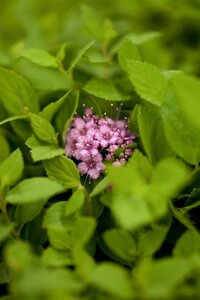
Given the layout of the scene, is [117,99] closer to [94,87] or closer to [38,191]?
[94,87]

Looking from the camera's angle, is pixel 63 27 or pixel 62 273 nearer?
pixel 62 273

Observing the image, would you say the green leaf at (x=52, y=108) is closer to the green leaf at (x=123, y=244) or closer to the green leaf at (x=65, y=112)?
the green leaf at (x=65, y=112)

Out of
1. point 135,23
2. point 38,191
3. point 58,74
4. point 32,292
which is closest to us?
point 32,292

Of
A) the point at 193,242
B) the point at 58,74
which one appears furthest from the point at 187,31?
the point at 193,242

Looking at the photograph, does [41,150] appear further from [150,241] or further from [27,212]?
[150,241]

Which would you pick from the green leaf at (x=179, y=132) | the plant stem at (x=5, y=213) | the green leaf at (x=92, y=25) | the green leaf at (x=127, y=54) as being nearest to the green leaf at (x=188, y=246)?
the green leaf at (x=179, y=132)

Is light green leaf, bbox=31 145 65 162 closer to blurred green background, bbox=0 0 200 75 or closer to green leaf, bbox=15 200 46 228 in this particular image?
green leaf, bbox=15 200 46 228

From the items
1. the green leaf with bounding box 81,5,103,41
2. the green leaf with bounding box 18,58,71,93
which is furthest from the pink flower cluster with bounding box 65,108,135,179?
the green leaf with bounding box 81,5,103,41
